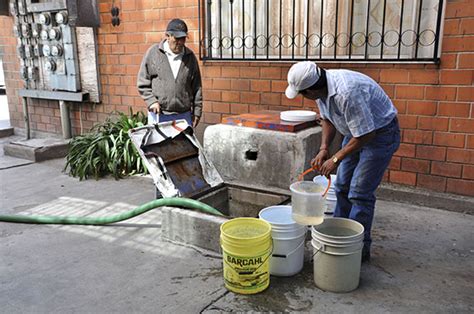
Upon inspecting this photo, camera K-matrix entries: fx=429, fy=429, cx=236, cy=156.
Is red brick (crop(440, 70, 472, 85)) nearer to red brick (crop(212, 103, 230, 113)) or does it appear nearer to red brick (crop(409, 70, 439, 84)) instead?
red brick (crop(409, 70, 439, 84))

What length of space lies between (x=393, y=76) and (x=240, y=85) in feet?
6.51

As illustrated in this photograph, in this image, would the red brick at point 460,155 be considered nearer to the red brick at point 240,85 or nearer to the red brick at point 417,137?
the red brick at point 417,137

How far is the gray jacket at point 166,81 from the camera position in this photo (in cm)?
482

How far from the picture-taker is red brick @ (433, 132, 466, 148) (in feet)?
14.2

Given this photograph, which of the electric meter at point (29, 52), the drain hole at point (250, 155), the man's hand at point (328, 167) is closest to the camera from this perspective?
the man's hand at point (328, 167)

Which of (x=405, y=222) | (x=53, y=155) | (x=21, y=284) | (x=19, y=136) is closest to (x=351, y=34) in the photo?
(x=405, y=222)

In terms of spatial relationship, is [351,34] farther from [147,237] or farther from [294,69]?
[147,237]

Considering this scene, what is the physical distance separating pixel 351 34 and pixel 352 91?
7.40ft

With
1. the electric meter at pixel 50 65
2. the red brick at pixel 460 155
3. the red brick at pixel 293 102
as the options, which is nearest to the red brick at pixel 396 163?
the red brick at pixel 460 155

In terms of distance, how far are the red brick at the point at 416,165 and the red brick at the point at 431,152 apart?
0.05 m

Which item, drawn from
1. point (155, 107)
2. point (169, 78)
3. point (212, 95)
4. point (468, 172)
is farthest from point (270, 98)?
point (468, 172)

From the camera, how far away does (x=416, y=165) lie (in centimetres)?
464

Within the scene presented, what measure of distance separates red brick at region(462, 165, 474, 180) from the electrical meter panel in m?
5.98

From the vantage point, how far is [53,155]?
708 cm
